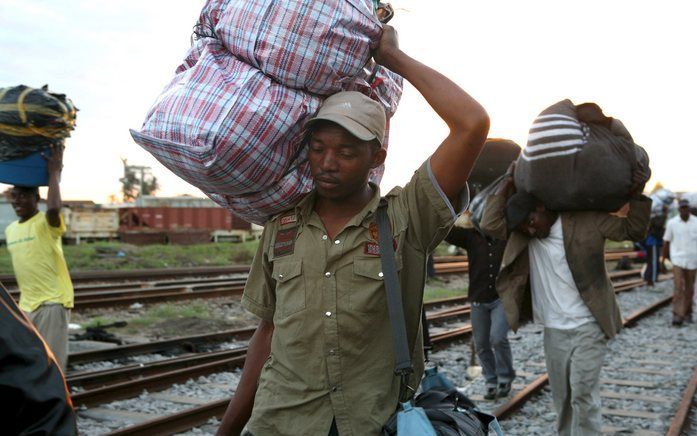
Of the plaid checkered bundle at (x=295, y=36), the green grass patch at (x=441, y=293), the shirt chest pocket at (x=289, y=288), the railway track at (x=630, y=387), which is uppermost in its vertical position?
→ the plaid checkered bundle at (x=295, y=36)

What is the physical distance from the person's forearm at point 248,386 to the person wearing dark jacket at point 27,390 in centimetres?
114

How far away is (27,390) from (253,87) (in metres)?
1.19

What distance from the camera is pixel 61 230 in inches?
255

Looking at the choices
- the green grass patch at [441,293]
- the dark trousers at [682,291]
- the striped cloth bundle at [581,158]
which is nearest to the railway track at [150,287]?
the green grass patch at [441,293]

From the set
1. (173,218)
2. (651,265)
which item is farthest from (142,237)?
(651,265)

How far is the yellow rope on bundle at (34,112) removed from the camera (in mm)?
4863

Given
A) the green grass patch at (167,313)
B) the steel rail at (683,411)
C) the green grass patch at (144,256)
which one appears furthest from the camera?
the green grass patch at (144,256)

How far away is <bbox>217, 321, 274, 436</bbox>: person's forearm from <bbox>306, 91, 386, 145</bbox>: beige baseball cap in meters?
0.84

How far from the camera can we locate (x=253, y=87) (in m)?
2.46

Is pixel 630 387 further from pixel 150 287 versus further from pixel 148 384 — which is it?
pixel 150 287

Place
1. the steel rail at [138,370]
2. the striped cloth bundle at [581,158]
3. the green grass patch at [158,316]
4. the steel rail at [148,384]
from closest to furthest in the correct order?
the striped cloth bundle at [581,158], the steel rail at [148,384], the steel rail at [138,370], the green grass patch at [158,316]

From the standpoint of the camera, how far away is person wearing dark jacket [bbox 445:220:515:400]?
7.55m

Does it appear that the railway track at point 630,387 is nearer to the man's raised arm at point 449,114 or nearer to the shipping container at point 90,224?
the man's raised arm at point 449,114

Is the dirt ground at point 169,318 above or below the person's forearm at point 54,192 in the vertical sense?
below
